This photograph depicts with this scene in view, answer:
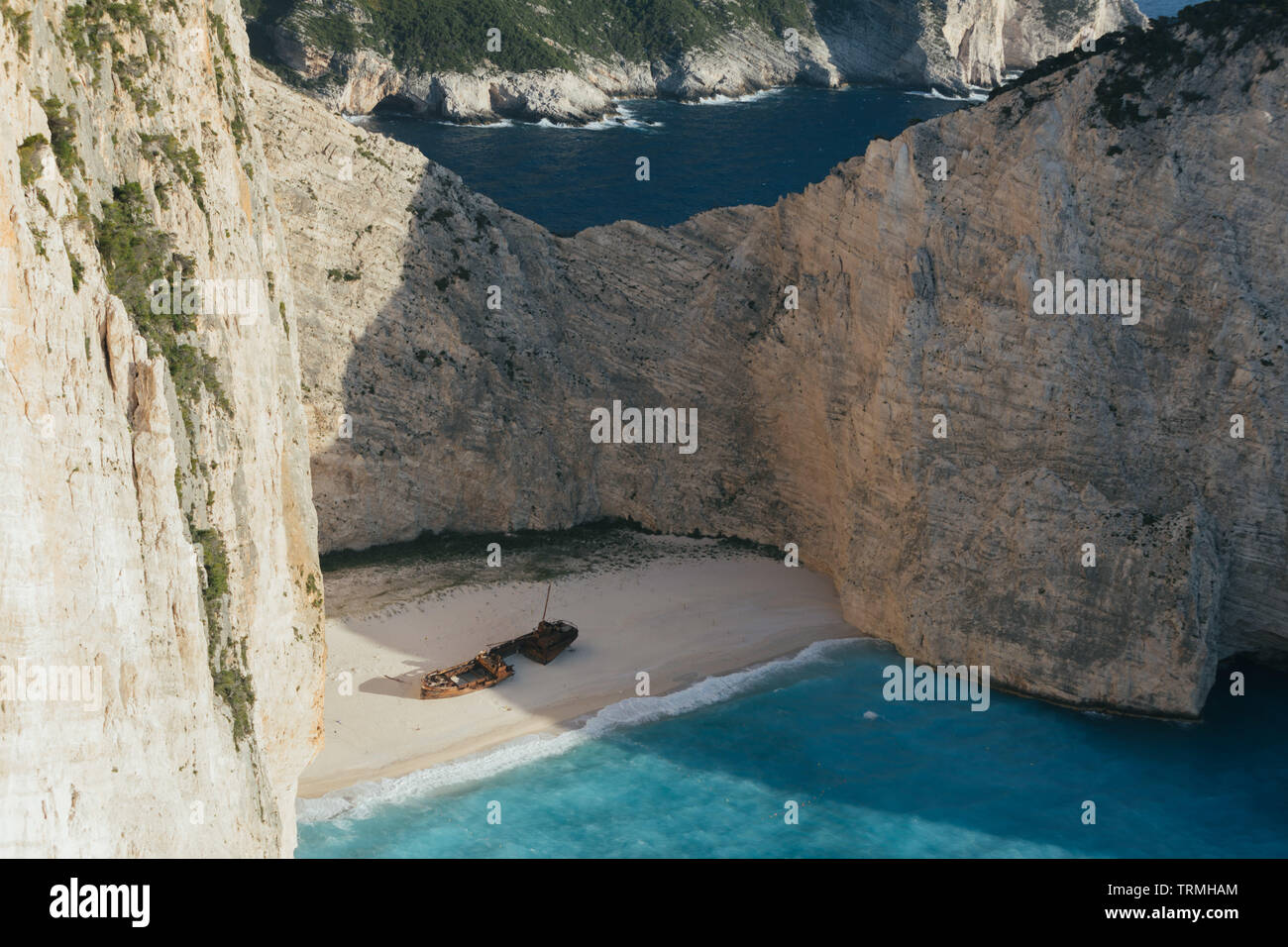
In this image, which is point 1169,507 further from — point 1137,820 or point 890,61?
Answer: point 890,61

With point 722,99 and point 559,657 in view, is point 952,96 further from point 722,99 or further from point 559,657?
point 559,657

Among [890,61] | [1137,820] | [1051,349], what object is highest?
[890,61]

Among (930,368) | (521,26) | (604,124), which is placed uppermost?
(521,26)

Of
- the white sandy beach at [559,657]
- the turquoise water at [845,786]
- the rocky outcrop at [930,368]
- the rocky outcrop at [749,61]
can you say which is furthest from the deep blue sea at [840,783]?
the rocky outcrop at [749,61]

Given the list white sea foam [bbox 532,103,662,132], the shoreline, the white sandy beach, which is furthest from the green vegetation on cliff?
the white sandy beach

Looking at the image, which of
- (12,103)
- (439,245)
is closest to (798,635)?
(439,245)

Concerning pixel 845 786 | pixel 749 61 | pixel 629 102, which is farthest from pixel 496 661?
pixel 749 61
